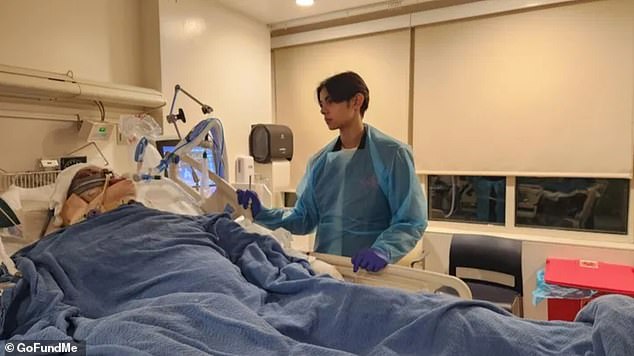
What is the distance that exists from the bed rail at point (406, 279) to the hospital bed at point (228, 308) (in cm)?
1

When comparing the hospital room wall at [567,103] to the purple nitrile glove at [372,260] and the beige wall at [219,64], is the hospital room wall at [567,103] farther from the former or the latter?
the purple nitrile glove at [372,260]

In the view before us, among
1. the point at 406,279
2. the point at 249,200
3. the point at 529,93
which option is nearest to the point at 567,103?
the point at 529,93

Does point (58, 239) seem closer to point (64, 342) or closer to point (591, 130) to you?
point (64, 342)

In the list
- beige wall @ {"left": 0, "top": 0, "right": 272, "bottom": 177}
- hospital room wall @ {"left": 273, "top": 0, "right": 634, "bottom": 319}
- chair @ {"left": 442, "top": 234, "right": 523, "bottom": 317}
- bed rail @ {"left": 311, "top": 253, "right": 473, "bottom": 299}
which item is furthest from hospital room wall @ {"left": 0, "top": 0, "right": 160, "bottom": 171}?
chair @ {"left": 442, "top": 234, "right": 523, "bottom": 317}

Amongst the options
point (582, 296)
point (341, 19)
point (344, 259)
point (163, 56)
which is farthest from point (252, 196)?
point (341, 19)

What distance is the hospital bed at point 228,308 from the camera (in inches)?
Result: 31.4

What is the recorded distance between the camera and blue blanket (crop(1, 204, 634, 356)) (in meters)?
0.80

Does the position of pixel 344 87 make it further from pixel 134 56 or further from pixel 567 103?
pixel 567 103

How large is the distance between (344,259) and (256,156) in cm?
190

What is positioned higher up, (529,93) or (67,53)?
(67,53)

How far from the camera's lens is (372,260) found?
141 centimetres

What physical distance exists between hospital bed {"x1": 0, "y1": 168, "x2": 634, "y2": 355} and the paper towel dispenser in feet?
5.96

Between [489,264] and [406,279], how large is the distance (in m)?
1.53

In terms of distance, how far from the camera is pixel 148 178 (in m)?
1.79
